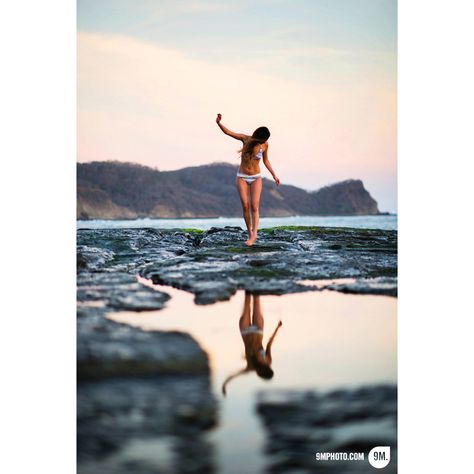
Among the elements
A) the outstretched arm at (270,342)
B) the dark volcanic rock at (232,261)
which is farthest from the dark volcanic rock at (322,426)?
the dark volcanic rock at (232,261)

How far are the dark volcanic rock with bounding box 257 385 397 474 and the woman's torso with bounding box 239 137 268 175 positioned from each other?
4.55 metres

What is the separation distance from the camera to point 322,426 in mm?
3213

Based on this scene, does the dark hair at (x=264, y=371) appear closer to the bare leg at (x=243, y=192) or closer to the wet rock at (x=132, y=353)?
the wet rock at (x=132, y=353)

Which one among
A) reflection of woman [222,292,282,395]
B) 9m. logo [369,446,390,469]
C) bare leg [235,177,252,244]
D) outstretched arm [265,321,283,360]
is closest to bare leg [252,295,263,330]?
reflection of woman [222,292,282,395]

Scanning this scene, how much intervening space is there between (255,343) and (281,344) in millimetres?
200

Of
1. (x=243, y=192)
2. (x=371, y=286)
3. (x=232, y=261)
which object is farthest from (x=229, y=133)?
(x=371, y=286)

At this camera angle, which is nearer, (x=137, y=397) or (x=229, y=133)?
(x=137, y=397)

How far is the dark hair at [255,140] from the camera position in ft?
24.1

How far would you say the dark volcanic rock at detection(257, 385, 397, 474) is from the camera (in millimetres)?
3131

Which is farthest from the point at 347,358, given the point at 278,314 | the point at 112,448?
the point at 112,448

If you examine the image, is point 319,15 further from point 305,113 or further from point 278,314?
point 278,314

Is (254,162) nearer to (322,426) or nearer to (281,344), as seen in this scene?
(281,344)

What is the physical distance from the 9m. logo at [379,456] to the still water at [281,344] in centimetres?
44

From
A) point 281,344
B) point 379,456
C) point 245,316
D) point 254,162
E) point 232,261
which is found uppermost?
point 254,162
